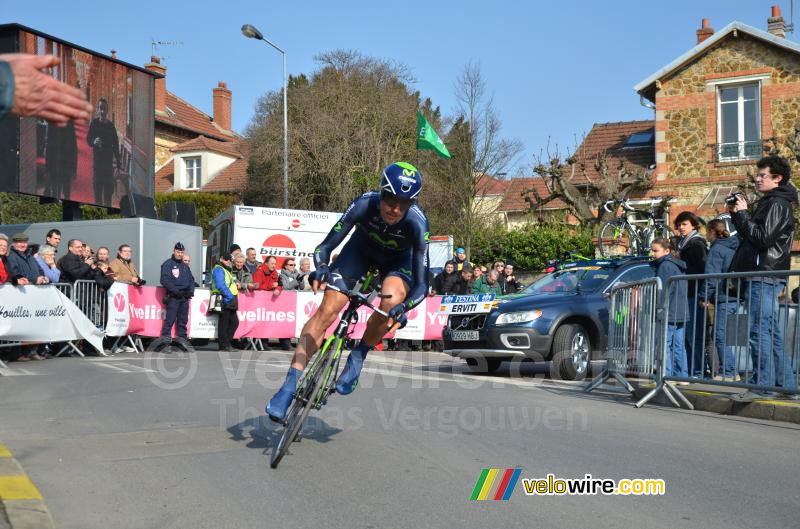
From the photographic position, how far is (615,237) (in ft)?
59.1

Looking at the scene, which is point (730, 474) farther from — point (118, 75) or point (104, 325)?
point (118, 75)

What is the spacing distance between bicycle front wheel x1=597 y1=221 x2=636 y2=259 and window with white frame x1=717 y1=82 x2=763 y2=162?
15.5 metres

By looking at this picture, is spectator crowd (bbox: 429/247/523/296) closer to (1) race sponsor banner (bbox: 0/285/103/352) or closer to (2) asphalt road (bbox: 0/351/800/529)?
(1) race sponsor banner (bbox: 0/285/103/352)

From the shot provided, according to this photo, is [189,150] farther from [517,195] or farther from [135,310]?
[135,310]

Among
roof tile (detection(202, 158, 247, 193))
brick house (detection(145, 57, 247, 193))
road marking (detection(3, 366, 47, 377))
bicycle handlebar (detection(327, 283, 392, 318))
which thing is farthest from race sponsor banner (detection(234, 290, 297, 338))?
roof tile (detection(202, 158, 247, 193))

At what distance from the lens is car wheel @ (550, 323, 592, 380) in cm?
1259

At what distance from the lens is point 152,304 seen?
17188 mm

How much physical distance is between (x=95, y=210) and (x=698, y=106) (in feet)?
118

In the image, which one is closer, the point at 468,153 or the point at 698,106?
the point at 698,106

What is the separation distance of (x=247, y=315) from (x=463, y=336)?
6.45 meters

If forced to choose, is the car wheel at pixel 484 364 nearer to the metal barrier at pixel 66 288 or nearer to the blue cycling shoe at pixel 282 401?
the metal barrier at pixel 66 288

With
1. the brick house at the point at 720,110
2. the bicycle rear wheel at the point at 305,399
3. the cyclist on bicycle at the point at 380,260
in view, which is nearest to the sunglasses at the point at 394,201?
the cyclist on bicycle at the point at 380,260

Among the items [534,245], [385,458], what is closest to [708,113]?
[534,245]

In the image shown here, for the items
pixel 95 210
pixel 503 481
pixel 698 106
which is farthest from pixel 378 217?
pixel 95 210
